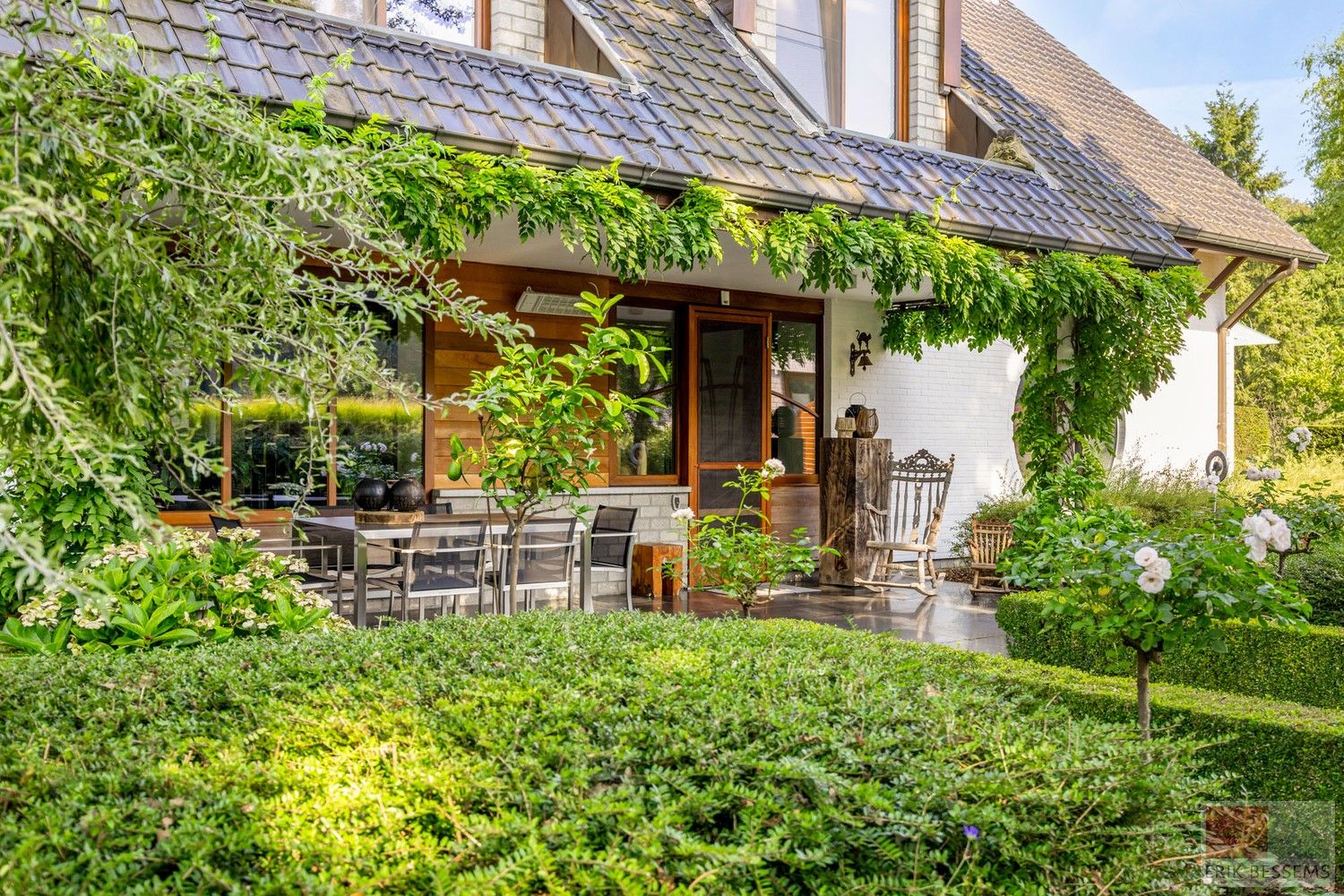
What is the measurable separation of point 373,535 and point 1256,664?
4.59m

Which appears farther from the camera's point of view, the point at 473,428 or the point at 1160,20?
the point at 1160,20

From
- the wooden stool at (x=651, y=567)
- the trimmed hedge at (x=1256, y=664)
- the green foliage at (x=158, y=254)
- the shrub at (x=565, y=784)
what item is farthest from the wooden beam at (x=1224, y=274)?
the green foliage at (x=158, y=254)

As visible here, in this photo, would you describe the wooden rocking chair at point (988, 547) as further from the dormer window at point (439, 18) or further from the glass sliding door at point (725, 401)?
the dormer window at point (439, 18)

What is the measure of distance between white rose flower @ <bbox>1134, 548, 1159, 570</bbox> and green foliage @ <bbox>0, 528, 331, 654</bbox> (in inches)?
128

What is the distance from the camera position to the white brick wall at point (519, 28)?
24.2 ft

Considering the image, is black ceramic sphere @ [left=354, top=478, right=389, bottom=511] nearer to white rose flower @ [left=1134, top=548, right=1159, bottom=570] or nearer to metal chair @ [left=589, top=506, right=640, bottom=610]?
metal chair @ [left=589, top=506, right=640, bottom=610]

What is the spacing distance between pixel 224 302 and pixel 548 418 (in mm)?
2477

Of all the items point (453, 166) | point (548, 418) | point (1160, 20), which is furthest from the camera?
point (1160, 20)

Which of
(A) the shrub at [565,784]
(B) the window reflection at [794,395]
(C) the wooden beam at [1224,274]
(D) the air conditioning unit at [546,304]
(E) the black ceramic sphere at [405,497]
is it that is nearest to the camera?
(A) the shrub at [565,784]

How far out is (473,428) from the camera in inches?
334

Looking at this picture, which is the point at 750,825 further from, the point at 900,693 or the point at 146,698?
the point at 146,698

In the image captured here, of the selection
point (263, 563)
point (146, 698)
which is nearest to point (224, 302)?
point (146, 698)

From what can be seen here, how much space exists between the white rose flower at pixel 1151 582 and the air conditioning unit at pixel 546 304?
5698 mm

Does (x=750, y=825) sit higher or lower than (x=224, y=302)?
→ lower
